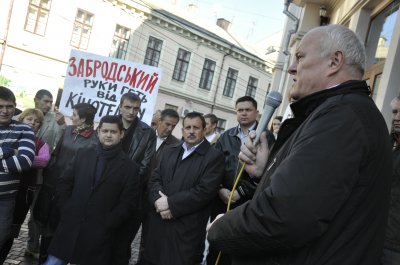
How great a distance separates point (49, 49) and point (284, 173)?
76.2 ft

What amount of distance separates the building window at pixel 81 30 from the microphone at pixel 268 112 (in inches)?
903

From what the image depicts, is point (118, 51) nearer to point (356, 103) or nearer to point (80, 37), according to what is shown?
point (80, 37)

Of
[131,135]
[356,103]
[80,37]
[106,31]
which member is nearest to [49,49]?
[80,37]

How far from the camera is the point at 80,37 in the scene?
23891mm

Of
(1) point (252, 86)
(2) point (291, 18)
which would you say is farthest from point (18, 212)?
(1) point (252, 86)

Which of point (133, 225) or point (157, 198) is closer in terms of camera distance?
point (157, 198)

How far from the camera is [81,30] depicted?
78.3 ft

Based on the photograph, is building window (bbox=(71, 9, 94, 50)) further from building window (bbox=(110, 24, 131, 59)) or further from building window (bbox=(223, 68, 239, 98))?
building window (bbox=(223, 68, 239, 98))

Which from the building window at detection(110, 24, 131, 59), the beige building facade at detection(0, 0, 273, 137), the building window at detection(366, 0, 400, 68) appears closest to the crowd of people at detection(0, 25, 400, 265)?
the building window at detection(366, 0, 400, 68)

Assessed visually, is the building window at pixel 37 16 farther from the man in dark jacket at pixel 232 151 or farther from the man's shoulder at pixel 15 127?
the man in dark jacket at pixel 232 151

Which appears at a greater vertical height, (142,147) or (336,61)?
(336,61)

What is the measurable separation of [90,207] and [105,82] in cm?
282

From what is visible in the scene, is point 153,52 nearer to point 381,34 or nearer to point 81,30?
point 81,30

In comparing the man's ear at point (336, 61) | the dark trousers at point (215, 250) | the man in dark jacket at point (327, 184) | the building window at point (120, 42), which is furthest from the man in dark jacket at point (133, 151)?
the building window at point (120, 42)
